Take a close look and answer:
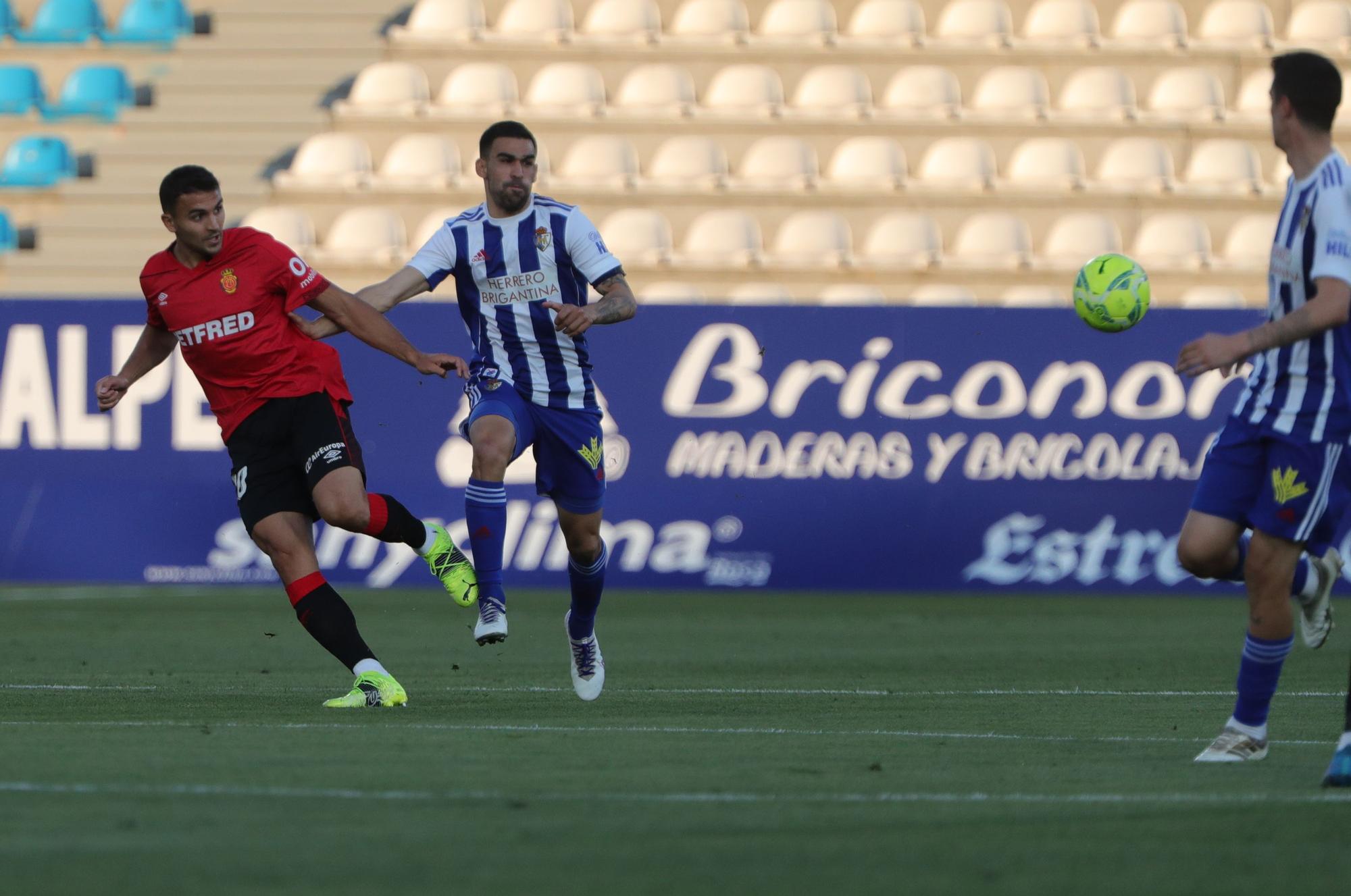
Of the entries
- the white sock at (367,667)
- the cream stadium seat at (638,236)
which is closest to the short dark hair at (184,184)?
the white sock at (367,667)

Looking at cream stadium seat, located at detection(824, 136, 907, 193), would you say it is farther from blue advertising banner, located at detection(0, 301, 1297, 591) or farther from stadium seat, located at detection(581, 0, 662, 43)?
blue advertising banner, located at detection(0, 301, 1297, 591)

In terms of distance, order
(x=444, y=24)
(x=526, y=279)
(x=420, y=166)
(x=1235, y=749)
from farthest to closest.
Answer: (x=444, y=24) < (x=420, y=166) < (x=526, y=279) < (x=1235, y=749)

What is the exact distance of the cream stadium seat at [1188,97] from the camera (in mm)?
18562

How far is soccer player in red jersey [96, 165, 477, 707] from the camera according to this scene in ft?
22.6

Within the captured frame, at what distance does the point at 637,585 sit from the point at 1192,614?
382cm

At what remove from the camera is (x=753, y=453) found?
13.6m

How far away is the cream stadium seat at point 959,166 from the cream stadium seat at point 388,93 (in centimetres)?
479

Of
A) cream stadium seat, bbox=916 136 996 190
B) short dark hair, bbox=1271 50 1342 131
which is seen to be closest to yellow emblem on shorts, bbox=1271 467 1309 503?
short dark hair, bbox=1271 50 1342 131

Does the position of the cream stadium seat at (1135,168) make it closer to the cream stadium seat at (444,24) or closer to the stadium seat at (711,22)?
the stadium seat at (711,22)

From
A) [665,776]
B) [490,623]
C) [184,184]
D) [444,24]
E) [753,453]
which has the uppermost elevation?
[444,24]

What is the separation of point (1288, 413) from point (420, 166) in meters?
13.1

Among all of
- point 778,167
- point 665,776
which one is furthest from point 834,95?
point 665,776

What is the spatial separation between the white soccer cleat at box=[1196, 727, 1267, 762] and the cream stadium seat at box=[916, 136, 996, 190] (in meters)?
12.8

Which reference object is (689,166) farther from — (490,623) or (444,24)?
(490,623)
